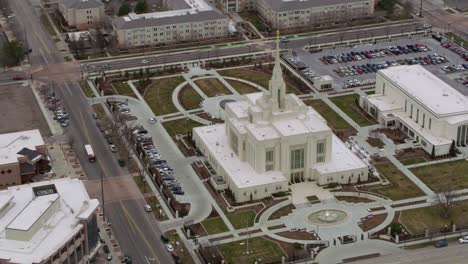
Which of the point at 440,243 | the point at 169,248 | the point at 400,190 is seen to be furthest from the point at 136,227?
the point at 440,243

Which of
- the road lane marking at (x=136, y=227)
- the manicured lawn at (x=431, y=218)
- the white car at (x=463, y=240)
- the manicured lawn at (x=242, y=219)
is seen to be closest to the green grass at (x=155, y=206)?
the road lane marking at (x=136, y=227)

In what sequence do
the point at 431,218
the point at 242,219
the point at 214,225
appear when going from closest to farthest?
1. the point at 214,225
2. the point at 431,218
3. the point at 242,219

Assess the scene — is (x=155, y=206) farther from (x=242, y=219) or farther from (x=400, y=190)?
(x=400, y=190)

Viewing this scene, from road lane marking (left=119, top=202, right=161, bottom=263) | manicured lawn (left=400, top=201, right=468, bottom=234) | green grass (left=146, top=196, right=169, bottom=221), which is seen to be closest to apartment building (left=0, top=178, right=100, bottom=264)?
road lane marking (left=119, top=202, right=161, bottom=263)

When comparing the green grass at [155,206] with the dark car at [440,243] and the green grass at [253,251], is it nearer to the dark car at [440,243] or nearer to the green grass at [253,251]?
the green grass at [253,251]

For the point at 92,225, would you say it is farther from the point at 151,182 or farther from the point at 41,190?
the point at 151,182

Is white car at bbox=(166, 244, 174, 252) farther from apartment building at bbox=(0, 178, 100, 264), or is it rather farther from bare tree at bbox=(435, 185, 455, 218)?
bare tree at bbox=(435, 185, 455, 218)

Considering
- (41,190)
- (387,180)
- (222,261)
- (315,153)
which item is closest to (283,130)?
(315,153)
